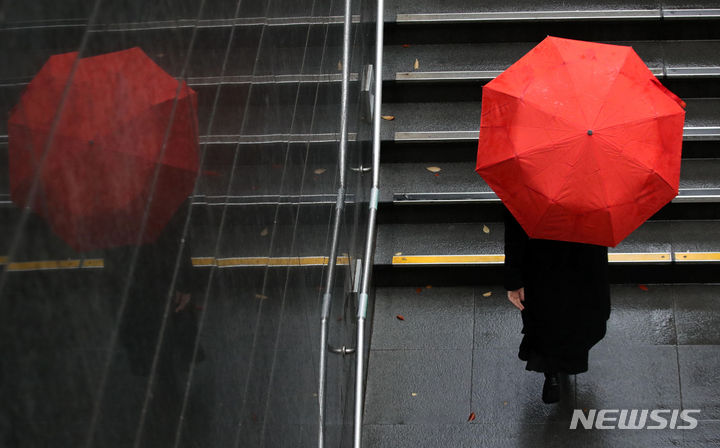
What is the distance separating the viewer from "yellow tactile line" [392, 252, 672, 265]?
208 inches

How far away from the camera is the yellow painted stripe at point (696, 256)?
523cm

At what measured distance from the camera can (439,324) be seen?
210 inches

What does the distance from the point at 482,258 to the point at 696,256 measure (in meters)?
1.40

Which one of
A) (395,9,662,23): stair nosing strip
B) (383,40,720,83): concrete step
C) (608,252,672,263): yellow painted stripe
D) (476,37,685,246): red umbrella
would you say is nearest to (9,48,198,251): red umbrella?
(476,37,685,246): red umbrella

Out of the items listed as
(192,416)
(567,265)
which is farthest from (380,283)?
(192,416)

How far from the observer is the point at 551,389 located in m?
4.78

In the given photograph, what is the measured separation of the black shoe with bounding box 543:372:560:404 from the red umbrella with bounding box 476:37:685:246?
4.35 feet

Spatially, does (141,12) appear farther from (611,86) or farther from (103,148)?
(611,86)

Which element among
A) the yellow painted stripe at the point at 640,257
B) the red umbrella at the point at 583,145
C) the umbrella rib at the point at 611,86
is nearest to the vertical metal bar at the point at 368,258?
the red umbrella at the point at 583,145

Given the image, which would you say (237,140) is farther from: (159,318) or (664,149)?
(664,149)

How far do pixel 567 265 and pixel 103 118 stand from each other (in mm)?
3165

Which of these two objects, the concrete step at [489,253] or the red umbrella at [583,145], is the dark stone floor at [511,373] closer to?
the concrete step at [489,253]

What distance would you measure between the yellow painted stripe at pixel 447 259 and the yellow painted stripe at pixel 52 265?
398cm

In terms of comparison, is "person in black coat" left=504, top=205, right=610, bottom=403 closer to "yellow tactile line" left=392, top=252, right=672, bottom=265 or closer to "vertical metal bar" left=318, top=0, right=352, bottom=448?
"yellow tactile line" left=392, top=252, right=672, bottom=265
